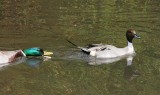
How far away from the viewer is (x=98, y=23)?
1936 centimetres

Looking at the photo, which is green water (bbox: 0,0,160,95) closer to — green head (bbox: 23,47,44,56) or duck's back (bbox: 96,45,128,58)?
duck's back (bbox: 96,45,128,58)

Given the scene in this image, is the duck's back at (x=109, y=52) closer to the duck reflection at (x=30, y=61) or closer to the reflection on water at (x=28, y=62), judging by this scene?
the duck reflection at (x=30, y=61)

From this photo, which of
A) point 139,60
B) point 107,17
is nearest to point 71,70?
point 139,60

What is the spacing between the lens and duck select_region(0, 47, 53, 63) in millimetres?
13523

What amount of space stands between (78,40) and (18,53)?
2.90 metres

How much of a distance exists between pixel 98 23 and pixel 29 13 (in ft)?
12.1

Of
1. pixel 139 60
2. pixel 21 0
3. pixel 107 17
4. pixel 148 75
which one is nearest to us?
pixel 148 75

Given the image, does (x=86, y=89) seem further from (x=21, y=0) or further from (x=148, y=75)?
(x=21, y=0)

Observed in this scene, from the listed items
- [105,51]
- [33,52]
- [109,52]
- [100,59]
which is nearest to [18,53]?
[33,52]

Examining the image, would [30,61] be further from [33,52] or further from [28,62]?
[33,52]

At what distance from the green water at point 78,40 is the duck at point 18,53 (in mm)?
380

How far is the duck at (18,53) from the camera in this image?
13.5 m

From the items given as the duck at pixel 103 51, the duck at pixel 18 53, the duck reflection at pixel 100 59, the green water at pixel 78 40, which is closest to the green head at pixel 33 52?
the duck at pixel 18 53

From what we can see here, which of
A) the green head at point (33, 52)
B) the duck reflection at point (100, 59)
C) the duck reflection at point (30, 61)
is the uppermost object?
the green head at point (33, 52)
